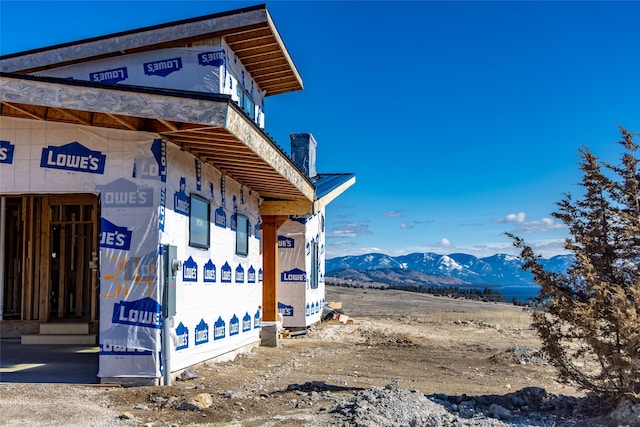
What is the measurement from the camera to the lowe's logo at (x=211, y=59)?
12.6 meters

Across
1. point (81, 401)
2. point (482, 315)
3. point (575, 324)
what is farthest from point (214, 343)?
point (482, 315)

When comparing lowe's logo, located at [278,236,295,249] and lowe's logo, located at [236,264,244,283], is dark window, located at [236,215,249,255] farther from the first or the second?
lowe's logo, located at [278,236,295,249]

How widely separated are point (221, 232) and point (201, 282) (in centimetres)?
150

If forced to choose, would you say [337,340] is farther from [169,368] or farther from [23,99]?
[23,99]

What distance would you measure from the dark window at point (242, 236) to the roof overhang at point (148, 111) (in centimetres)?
301

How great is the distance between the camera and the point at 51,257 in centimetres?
1430

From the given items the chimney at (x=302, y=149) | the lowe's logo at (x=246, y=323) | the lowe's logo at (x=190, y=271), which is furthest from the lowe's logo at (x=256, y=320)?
the chimney at (x=302, y=149)

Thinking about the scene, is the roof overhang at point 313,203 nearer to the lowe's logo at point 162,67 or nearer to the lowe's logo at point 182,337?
the lowe's logo at point 162,67

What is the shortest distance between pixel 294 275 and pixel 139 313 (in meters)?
10.2

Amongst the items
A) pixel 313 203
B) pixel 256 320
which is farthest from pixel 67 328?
pixel 313 203

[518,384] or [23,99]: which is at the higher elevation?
[23,99]

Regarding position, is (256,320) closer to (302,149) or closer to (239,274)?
(239,274)

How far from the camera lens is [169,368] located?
8844mm

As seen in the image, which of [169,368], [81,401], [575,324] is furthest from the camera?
[169,368]
